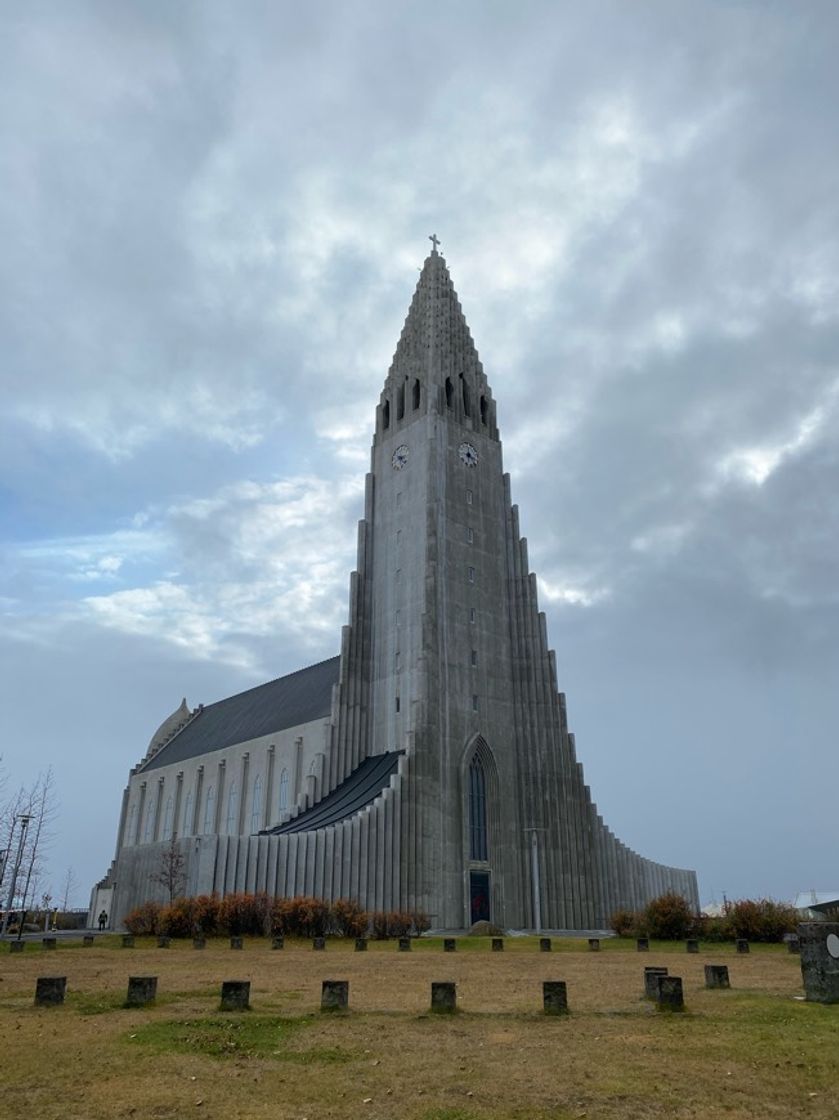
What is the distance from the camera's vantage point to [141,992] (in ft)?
48.8

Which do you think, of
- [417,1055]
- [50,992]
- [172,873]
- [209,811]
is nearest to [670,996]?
[417,1055]

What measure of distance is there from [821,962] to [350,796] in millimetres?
39807

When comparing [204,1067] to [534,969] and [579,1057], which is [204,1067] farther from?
[534,969]

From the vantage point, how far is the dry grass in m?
9.14

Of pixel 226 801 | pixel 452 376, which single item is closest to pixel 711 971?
pixel 452 376

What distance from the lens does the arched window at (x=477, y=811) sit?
180 feet

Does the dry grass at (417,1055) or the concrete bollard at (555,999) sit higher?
the concrete bollard at (555,999)

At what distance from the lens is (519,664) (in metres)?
61.1

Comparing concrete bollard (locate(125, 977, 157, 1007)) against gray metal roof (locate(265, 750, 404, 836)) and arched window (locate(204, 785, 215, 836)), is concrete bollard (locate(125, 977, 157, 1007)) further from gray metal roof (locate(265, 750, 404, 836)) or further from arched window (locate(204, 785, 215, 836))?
arched window (locate(204, 785, 215, 836))

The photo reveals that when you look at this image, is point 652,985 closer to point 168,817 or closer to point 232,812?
point 232,812

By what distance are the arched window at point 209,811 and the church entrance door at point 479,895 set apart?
2692 centimetres

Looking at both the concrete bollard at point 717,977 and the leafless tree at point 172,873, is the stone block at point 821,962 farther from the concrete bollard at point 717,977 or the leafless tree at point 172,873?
the leafless tree at point 172,873

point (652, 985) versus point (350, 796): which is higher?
point (350, 796)

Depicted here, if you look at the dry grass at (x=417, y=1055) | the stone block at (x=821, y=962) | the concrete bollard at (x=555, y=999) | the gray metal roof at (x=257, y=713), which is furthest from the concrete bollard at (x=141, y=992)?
the gray metal roof at (x=257, y=713)
